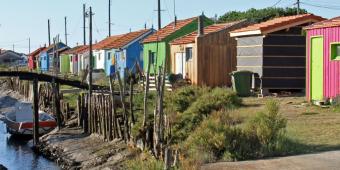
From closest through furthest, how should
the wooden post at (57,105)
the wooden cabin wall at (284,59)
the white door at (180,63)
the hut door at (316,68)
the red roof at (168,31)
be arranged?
the hut door at (316,68) < the wooden cabin wall at (284,59) < the wooden post at (57,105) < the white door at (180,63) < the red roof at (168,31)

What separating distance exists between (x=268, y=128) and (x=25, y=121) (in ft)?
77.8

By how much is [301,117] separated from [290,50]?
28.7ft

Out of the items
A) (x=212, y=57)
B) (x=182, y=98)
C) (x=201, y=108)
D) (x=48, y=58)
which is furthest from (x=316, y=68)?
(x=48, y=58)

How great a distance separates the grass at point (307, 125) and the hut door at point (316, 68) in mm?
622

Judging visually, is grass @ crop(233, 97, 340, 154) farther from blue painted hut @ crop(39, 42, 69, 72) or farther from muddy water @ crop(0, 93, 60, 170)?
blue painted hut @ crop(39, 42, 69, 72)

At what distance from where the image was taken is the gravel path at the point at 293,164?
11969 millimetres

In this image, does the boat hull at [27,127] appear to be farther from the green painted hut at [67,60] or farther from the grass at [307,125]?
the green painted hut at [67,60]

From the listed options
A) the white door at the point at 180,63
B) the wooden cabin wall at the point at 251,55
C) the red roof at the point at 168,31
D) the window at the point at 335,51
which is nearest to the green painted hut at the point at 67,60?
the red roof at the point at 168,31

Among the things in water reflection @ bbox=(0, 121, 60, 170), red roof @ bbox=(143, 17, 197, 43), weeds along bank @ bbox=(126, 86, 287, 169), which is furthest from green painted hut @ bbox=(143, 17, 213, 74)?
weeds along bank @ bbox=(126, 86, 287, 169)

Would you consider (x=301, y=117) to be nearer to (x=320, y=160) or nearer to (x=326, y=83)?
(x=326, y=83)

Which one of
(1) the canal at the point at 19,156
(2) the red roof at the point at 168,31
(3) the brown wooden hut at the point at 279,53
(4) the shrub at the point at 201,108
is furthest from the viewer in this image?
(2) the red roof at the point at 168,31

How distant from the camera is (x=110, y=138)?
79.3 ft

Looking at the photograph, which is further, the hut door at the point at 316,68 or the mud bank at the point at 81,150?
the hut door at the point at 316,68

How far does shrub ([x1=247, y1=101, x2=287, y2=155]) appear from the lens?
549 inches
